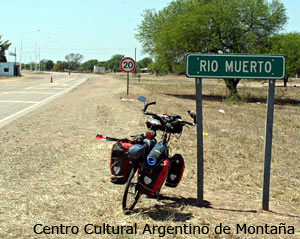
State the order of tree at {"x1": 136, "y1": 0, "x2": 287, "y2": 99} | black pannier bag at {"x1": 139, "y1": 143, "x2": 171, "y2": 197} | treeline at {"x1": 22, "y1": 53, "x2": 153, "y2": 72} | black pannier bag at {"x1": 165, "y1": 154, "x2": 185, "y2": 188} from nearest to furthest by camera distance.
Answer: black pannier bag at {"x1": 139, "y1": 143, "x2": 171, "y2": 197} < black pannier bag at {"x1": 165, "y1": 154, "x2": 185, "y2": 188} < tree at {"x1": 136, "y1": 0, "x2": 287, "y2": 99} < treeline at {"x1": 22, "y1": 53, "x2": 153, "y2": 72}

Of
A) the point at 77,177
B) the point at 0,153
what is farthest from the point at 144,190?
the point at 0,153

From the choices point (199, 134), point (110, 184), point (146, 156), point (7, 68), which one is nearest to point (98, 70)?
point (7, 68)

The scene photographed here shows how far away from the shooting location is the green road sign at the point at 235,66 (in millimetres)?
4641

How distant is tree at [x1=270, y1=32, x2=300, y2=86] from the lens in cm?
2583

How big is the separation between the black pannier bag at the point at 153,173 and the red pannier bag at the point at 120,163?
0.30 meters

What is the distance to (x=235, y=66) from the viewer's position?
183 inches

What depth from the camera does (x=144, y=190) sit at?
434cm

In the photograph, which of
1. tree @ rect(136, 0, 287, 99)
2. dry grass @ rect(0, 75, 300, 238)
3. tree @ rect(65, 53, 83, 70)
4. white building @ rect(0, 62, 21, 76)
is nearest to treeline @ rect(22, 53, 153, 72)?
tree @ rect(65, 53, 83, 70)

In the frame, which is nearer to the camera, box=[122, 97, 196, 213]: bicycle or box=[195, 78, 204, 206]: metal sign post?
box=[122, 97, 196, 213]: bicycle

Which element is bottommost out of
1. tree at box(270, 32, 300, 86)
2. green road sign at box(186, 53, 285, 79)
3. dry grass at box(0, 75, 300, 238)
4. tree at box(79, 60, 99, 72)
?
dry grass at box(0, 75, 300, 238)

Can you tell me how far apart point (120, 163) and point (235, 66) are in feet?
5.91

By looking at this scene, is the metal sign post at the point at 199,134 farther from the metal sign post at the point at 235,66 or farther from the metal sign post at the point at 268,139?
the metal sign post at the point at 268,139

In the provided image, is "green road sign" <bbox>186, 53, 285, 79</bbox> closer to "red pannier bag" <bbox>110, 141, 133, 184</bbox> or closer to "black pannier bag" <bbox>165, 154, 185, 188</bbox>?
"black pannier bag" <bbox>165, 154, 185, 188</bbox>

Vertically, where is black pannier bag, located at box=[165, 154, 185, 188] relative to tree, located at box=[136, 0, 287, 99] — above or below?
below
